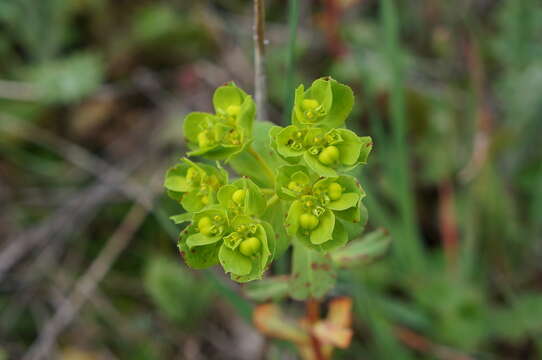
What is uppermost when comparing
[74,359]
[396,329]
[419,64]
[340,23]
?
[340,23]

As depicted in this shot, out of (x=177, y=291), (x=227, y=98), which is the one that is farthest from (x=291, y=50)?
(x=177, y=291)

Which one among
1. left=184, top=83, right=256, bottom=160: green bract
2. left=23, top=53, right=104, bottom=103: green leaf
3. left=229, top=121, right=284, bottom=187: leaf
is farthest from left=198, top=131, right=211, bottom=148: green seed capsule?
left=23, top=53, right=104, bottom=103: green leaf

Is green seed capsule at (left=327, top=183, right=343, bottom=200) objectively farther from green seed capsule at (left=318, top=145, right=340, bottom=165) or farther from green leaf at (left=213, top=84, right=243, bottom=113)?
green leaf at (left=213, top=84, right=243, bottom=113)

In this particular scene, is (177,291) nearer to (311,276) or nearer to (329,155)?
(311,276)

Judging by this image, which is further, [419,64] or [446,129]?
[419,64]

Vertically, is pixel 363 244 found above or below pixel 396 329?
above

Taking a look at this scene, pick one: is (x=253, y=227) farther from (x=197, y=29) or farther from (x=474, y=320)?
(x=197, y=29)

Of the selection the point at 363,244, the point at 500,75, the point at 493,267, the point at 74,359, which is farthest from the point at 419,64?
the point at 74,359
